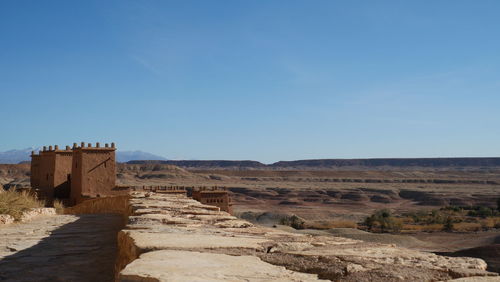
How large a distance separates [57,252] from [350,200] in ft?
181

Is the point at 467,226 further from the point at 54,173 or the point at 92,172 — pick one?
the point at 54,173

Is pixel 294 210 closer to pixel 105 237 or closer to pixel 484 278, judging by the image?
pixel 105 237

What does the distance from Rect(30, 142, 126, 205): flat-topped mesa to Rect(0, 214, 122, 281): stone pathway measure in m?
14.6

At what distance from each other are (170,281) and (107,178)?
20.7 metres

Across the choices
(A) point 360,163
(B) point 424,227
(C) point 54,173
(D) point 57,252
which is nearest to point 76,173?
(C) point 54,173

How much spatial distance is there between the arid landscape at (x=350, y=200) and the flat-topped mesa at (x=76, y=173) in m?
11.2

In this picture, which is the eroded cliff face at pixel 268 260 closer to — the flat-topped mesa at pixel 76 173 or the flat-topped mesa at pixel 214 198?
the flat-topped mesa at pixel 76 173

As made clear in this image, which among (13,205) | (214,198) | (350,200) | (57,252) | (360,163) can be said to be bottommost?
(350,200)

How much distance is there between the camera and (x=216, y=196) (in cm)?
2372

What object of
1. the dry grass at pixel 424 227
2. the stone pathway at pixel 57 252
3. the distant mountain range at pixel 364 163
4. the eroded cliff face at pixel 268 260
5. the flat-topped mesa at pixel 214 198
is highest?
the distant mountain range at pixel 364 163

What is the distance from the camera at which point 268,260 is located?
8.90 feet

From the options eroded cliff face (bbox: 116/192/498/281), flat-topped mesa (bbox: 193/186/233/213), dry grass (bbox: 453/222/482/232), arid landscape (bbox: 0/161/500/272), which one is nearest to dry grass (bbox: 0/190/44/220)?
eroded cliff face (bbox: 116/192/498/281)

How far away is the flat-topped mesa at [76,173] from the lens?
2095cm

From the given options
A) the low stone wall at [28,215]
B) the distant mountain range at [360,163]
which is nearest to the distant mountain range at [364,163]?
the distant mountain range at [360,163]
